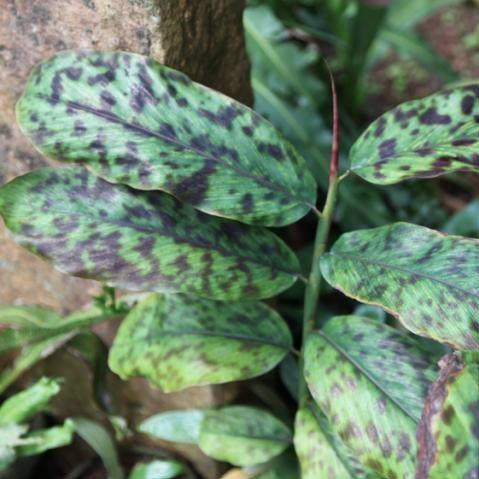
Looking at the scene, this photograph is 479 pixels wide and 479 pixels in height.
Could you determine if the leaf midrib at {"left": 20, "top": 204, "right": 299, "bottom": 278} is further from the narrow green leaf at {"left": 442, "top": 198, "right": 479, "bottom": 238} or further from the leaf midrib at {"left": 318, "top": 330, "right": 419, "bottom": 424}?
the narrow green leaf at {"left": 442, "top": 198, "right": 479, "bottom": 238}

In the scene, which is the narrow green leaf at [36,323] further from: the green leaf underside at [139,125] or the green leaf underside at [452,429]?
the green leaf underside at [452,429]

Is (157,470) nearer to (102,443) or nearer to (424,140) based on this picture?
(102,443)

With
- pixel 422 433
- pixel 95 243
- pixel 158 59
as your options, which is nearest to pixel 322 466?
pixel 422 433

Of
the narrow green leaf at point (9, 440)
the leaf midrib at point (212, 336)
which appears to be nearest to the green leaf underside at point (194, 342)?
the leaf midrib at point (212, 336)

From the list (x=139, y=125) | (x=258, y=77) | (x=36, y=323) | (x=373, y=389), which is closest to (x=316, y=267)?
(x=373, y=389)

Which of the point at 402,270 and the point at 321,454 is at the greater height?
the point at 402,270

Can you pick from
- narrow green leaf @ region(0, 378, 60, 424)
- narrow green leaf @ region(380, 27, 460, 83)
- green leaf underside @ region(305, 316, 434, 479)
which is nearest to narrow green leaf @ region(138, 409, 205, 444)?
narrow green leaf @ region(0, 378, 60, 424)
